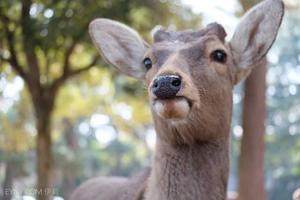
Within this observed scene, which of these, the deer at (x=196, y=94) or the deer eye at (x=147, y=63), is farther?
the deer eye at (x=147, y=63)

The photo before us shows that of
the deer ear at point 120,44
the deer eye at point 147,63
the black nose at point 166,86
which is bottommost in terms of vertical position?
the black nose at point 166,86

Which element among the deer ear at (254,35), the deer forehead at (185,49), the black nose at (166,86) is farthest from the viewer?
the deer ear at (254,35)

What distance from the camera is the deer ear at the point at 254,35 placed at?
4.05m

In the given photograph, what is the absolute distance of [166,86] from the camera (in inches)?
124

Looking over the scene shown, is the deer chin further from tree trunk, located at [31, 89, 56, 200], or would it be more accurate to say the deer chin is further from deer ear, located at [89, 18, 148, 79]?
tree trunk, located at [31, 89, 56, 200]

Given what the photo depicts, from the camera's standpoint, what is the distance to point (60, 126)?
63.7ft

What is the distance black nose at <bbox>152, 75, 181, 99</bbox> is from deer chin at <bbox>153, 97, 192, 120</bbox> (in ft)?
0.13

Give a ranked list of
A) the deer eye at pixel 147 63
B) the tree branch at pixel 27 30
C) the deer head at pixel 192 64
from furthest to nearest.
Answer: the tree branch at pixel 27 30
the deer eye at pixel 147 63
the deer head at pixel 192 64

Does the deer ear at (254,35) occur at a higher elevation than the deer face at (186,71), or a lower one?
higher

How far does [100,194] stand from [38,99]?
19.2 feet

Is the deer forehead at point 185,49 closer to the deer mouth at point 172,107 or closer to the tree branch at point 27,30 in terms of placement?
the deer mouth at point 172,107

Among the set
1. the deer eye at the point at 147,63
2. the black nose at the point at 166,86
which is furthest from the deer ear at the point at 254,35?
the black nose at the point at 166,86

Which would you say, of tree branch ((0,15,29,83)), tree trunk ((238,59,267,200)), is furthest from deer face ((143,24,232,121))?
tree branch ((0,15,29,83))

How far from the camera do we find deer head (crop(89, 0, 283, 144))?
329 centimetres
